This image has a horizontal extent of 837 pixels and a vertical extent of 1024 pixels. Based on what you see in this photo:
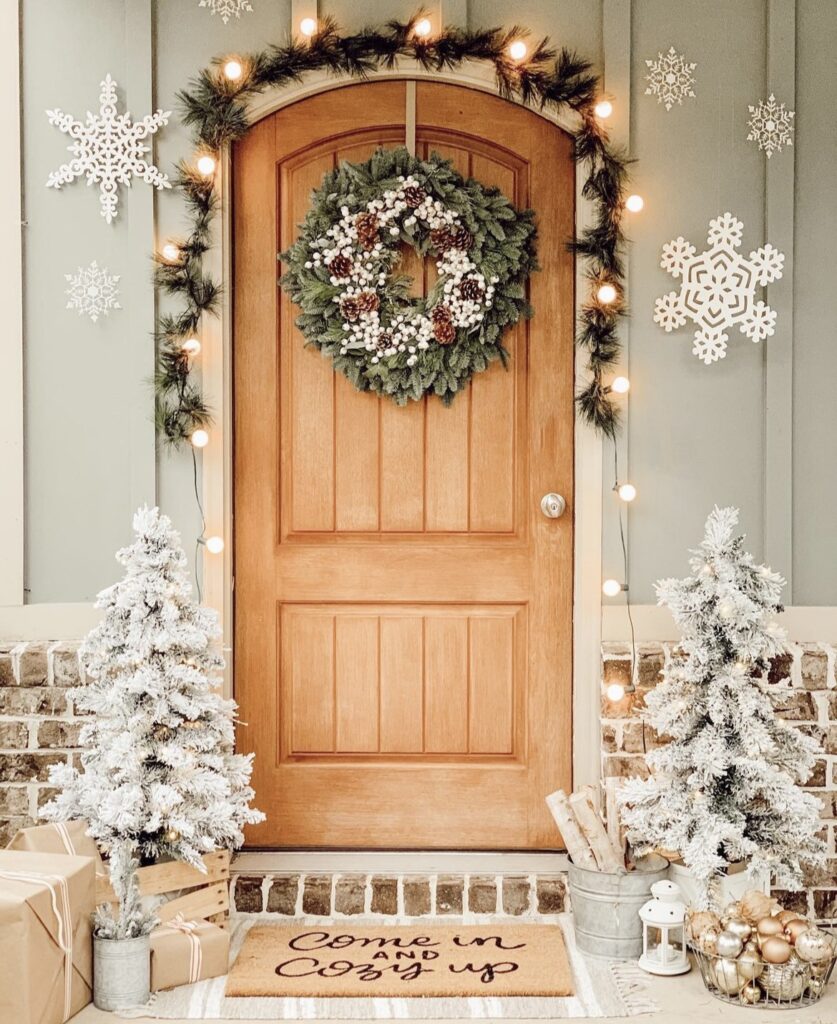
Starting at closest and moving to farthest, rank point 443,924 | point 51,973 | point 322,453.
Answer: point 51,973 < point 443,924 < point 322,453

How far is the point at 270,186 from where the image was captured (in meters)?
3.45

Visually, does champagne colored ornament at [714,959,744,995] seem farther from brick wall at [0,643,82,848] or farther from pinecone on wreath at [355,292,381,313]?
pinecone on wreath at [355,292,381,313]

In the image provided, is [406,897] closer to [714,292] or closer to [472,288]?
[472,288]

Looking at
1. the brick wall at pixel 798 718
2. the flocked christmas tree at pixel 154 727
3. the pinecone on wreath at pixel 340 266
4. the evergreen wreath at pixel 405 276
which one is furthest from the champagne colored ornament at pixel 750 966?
the pinecone on wreath at pixel 340 266

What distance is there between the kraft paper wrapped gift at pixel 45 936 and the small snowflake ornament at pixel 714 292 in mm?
2246

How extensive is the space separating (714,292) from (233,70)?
1592 millimetres

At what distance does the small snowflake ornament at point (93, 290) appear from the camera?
3.39m

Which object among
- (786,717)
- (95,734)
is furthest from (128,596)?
(786,717)

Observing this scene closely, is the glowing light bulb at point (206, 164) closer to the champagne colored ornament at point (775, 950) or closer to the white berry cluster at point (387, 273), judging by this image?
the white berry cluster at point (387, 273)

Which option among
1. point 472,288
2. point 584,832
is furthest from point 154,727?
point 472,288

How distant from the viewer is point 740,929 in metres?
2.76

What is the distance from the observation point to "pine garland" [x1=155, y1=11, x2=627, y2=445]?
10.9ft

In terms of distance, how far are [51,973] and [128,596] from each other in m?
0.94

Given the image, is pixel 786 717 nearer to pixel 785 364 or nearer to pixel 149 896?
pixel 785 364
